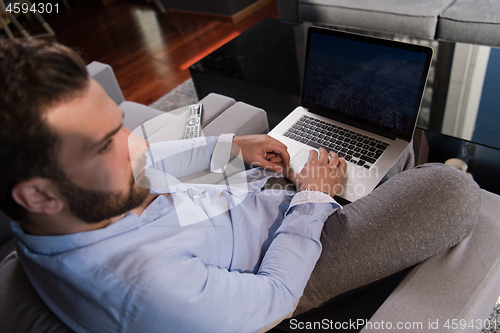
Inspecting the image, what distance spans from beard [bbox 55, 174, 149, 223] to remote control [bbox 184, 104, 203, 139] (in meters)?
0.64

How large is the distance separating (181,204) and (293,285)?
0.99ft

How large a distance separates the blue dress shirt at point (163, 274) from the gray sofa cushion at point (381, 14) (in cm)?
178

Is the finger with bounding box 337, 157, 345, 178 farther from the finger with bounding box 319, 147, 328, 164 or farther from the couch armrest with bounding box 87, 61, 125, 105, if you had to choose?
the couch armrest with bounding box 87, 61, 125, 105

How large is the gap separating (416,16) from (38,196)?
218cm

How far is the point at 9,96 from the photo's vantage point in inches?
17.3

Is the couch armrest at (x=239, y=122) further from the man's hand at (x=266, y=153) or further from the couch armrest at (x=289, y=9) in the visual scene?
the couch armrest at (x=289, y=9)

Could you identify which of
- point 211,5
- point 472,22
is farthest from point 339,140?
point 211,5

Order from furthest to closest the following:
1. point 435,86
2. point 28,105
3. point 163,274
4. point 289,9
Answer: point 289,9, point 435,86, point 163,274, point 28,105

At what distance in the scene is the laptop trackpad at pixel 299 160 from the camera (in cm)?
103

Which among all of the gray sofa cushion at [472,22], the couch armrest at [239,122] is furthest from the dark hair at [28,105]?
the gray sofa cushion at [472,22]

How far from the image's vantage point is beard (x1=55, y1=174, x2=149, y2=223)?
19.9 inches

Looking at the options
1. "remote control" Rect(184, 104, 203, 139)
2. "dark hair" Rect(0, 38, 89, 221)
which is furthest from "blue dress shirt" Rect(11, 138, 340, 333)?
"remote control" Rect(184, 104, 203, 139)

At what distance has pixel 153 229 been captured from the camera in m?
0.65

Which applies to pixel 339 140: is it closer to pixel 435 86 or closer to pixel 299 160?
A: pixel 299 160
